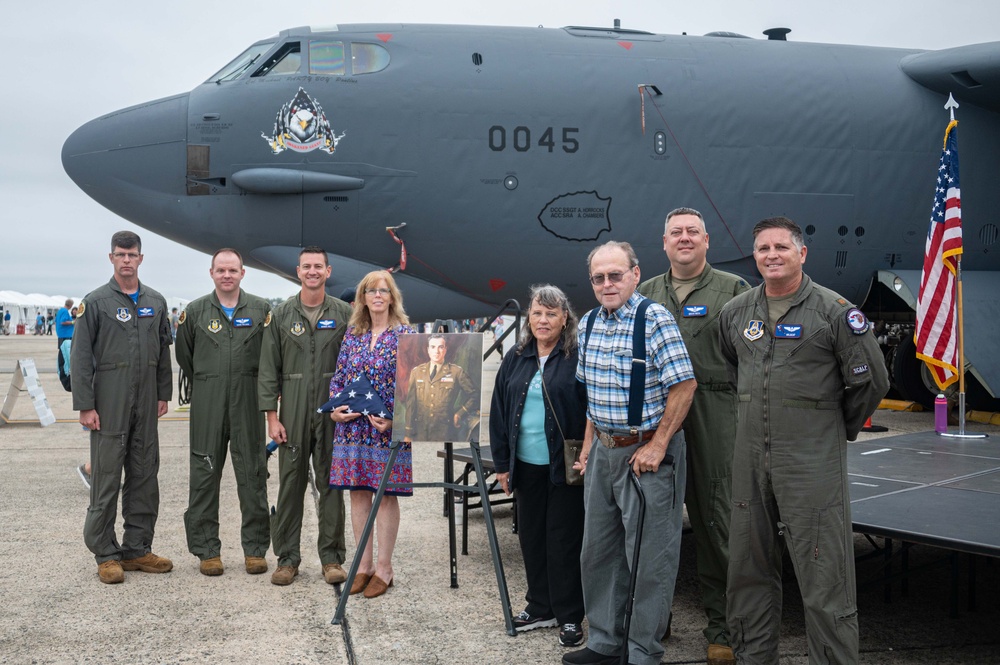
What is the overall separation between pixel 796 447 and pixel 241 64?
735cm

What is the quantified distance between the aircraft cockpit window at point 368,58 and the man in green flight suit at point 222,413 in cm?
401

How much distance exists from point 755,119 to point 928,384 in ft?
15.7

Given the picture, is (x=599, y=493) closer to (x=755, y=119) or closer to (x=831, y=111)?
(x=755, y=119)

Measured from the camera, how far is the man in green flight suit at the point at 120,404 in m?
4.91

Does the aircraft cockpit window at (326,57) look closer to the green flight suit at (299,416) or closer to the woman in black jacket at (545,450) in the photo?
the green flight suit at (299,416)

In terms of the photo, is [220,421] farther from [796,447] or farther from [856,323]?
[856,323]

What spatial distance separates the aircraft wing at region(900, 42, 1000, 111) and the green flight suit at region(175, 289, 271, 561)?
830 cm

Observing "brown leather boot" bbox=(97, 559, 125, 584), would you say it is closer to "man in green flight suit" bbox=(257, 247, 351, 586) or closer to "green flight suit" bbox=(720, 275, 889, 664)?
"man in green flight suit" bbox=(257, 247, 351, 586)

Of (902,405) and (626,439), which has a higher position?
(626,439)

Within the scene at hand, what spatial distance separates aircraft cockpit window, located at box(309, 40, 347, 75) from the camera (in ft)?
27.8

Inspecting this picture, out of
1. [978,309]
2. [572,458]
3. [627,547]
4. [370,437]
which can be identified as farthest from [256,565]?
[978,309]

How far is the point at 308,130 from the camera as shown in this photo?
8281 mm

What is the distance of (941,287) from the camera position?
8.66 m

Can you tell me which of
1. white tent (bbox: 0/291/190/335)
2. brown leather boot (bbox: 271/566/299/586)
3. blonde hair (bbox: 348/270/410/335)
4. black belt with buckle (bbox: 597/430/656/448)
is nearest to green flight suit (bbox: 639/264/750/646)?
black belt with buckle (bbox: 597/430/656/448)
